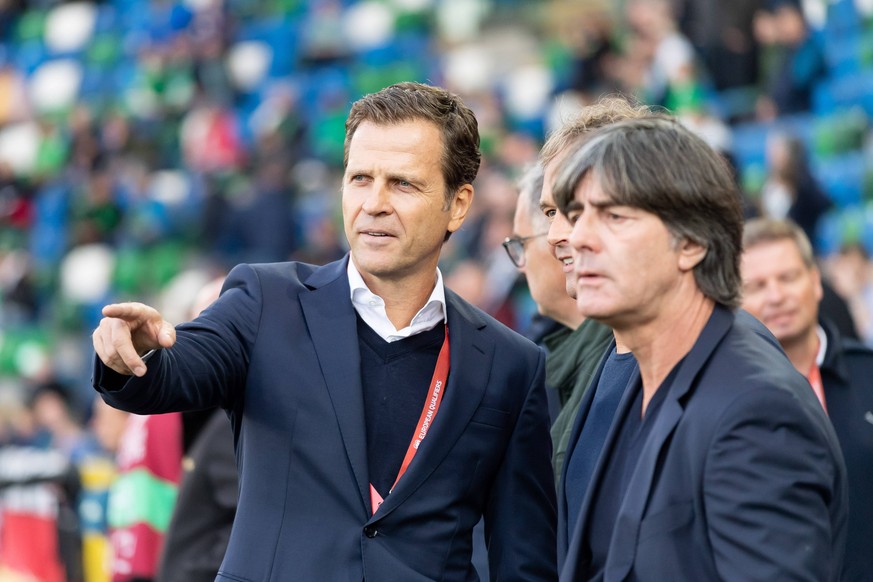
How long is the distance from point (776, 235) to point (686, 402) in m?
2.62

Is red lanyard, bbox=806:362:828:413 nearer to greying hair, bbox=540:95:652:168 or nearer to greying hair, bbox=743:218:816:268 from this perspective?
Answer: greying hair, bbox=743:218:816:268

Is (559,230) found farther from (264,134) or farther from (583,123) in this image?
(264,134)

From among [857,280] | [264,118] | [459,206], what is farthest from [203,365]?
[264,118]

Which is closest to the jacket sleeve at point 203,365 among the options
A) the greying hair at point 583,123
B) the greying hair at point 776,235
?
the greying hair at point 583,123

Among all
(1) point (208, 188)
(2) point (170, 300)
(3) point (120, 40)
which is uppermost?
(3) point (120, 40)

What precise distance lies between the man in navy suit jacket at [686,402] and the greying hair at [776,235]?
2.30 m

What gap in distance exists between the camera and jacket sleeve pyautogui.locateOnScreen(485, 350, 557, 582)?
3.34 m

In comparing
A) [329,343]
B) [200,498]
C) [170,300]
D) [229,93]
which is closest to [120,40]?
[229,93]

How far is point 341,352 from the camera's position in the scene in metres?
3.21

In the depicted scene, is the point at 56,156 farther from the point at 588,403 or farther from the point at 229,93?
the point at 588,403

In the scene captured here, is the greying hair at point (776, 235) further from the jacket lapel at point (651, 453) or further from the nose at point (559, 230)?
the jacket lapel at point (651, 453)

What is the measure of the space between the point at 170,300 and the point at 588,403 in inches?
441

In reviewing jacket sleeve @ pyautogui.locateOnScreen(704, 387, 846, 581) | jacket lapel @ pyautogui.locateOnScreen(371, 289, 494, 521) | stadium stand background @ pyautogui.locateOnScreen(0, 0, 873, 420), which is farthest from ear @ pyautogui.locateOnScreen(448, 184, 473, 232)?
stadium stand background @ pyautogui.locateOnScreen(0, 0, 873, 420)

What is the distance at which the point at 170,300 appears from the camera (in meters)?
14.0
